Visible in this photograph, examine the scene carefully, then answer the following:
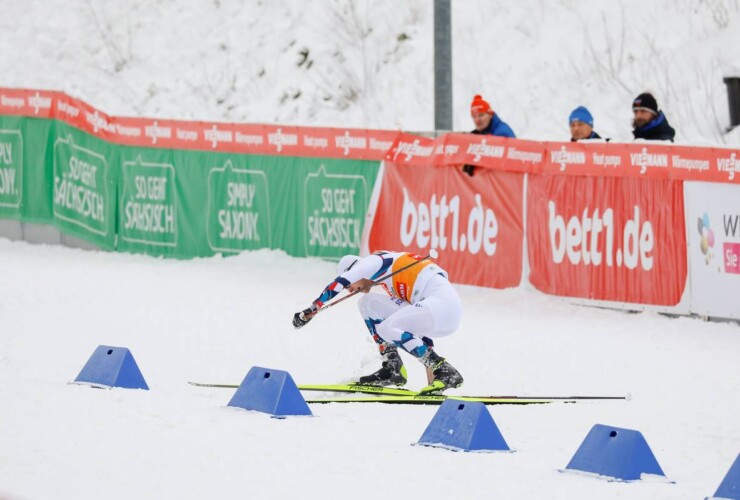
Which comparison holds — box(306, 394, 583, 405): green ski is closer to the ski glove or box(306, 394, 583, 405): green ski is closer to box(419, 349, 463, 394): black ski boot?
box(419, 349, 463, 394): black ski boot

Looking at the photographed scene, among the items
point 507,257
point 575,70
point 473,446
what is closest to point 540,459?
point 473,446

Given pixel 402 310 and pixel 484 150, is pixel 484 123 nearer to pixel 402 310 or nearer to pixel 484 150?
pixel 484 150

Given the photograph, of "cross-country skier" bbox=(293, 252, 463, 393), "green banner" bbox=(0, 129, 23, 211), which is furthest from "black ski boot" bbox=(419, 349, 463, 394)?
"green banner" bbox=(0, 129, 23, 211)

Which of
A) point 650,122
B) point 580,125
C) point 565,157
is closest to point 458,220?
point 565,157

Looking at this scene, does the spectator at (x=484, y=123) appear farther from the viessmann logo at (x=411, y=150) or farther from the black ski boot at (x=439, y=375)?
the black ski boot at (x=439, y=375)

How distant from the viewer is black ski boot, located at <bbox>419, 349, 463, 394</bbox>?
10586 mm

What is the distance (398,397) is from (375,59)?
66.3 ft

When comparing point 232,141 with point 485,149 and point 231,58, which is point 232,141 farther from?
point 231,58

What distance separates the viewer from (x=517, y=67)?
88.2 ft

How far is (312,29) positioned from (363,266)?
22203mm

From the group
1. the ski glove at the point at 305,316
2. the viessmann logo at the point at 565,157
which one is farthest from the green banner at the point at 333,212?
the ski glove at the point at 305,316

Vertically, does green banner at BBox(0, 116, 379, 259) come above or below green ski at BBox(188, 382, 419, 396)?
above

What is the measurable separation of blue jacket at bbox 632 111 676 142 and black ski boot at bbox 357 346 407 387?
568 centimetres

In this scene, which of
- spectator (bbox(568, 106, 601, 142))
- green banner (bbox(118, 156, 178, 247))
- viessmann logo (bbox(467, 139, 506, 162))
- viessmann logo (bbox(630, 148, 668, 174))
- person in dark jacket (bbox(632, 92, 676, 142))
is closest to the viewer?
viessmann logo (bbox(630, 148, 668, 174))
